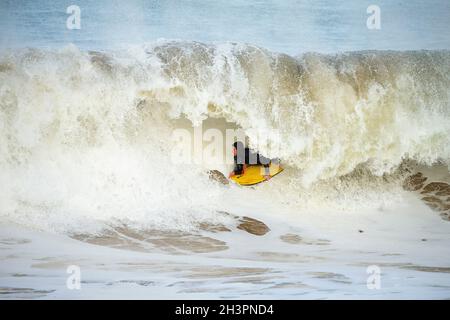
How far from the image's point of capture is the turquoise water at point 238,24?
4.43 metres

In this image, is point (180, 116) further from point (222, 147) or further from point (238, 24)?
point (238, 24)

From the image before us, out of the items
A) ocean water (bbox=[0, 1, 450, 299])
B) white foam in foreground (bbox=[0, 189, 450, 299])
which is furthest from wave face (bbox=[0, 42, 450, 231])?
white foam in foreground (bbox=[0, 189, 450, 299])

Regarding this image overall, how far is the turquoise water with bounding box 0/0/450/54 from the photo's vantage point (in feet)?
14.5

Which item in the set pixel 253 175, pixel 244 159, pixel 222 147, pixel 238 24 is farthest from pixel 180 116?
pixel 238 24

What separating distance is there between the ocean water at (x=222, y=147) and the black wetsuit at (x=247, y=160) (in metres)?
0.10

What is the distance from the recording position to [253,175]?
15.1 ft

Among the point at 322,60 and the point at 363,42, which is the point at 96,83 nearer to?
the point at 322,60

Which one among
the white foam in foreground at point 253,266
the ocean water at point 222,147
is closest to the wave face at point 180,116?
the ocean water at point 222,147

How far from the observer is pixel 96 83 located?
441 cm

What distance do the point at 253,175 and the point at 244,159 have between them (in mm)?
158

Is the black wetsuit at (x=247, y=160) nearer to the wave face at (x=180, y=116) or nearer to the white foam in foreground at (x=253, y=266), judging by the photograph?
the wave face at (x=180, y=116)

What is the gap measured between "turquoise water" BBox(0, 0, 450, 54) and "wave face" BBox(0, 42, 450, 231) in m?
0.09

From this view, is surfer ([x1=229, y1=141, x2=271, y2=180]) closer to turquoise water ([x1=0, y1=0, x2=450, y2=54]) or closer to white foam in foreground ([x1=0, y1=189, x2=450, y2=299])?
white foam in foreground ([x1=0, y1=189, x2=450, y2=299])

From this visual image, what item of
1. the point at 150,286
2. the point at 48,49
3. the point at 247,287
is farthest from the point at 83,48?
the point at 247,287
